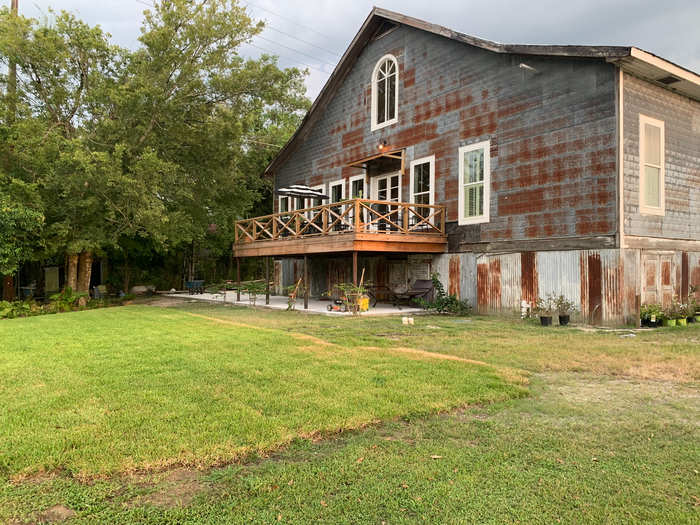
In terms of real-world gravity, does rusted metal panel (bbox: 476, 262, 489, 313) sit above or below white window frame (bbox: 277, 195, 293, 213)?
below

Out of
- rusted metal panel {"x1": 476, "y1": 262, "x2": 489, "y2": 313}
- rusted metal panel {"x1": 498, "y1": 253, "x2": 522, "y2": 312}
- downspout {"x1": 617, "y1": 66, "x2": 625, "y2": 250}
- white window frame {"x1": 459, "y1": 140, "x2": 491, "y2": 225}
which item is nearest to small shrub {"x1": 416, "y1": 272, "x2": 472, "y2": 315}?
rusted metal panel {"x1": 476, "y1": 262, "x2": 489, "y2": 313}

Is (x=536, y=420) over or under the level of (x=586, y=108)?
under

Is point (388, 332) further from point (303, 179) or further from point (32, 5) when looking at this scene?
point (32, 5)

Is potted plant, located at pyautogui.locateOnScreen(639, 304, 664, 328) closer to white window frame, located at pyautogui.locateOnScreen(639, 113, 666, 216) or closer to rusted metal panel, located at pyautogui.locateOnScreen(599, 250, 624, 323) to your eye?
rusted metal panel, located at pyautogui.locateOnScreen(599, 250, 624, 323)

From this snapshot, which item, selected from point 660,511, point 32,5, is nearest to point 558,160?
point 660,511

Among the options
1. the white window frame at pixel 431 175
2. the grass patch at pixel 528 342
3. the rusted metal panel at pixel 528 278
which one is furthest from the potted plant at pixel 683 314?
the white window frame at pixel 431 175

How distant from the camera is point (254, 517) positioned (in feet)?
8.38

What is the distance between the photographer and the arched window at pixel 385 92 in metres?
15.8

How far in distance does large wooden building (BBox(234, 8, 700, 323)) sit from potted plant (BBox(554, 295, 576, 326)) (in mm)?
180

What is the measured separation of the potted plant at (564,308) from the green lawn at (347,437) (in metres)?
3.66

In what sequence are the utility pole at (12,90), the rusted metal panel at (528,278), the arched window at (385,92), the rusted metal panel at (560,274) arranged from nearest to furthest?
the rusted metal panel at (560,274) < the rusted metal panel at (528,278) < the arched window at (385,92) < the utility pole at (12,90)

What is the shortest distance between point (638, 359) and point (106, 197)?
52.0 feet

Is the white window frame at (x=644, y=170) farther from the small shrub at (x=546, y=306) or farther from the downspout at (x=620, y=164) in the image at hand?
→ the small shrub at (x=546, y=306)

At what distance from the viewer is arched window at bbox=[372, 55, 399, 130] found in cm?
1580
